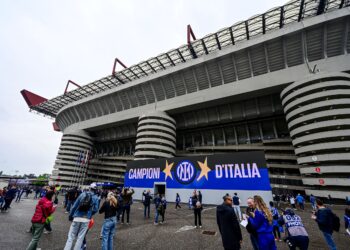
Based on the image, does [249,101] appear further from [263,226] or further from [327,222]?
[263,226]

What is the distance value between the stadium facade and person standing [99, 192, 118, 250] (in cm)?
2950

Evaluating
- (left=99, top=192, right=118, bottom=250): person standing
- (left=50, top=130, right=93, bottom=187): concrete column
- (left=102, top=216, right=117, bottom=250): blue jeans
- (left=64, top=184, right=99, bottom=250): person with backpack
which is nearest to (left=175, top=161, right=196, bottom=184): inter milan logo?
(left=99, top=192, right=118, bottom=250): person standing

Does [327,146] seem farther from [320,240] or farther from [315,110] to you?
[320,240]

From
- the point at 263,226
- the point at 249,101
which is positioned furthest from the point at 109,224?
the point at 249,101

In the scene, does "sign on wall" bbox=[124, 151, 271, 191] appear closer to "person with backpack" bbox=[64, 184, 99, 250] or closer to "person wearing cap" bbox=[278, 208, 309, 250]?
"person wearing cap" bbox=[278, 208, 309, 250]

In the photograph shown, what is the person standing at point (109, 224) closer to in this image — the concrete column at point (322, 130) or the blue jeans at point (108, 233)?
the blue jeans at point (108, 233)

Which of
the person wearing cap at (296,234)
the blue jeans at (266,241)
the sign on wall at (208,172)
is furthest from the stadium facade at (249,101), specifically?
the blue jeans at (266,241)

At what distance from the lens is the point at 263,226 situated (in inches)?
140

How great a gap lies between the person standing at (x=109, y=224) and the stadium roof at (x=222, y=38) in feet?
113

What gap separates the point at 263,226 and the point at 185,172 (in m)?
17.1

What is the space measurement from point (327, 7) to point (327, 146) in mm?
23245

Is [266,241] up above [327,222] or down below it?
below

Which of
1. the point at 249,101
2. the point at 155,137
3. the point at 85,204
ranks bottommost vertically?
the point at 85,204

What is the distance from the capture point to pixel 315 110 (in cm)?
2648
